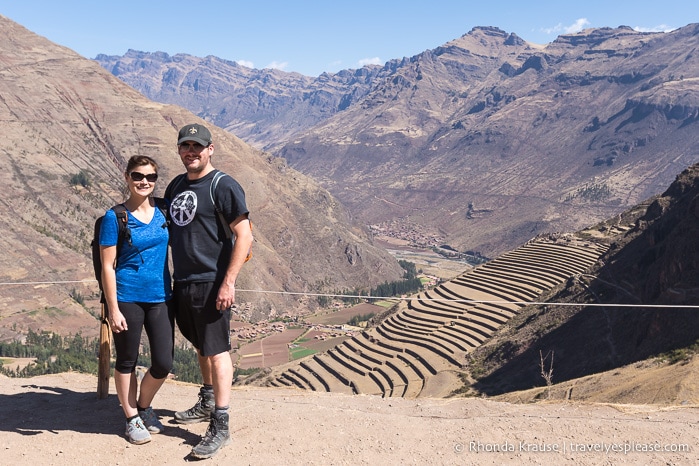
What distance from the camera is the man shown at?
19.7ft

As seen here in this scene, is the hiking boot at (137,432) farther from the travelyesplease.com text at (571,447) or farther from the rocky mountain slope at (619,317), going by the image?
the rocky mountain slope at (619,317)

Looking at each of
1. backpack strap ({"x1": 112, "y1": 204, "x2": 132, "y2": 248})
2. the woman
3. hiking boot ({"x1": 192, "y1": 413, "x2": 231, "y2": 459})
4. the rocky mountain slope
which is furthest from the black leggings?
the rocky mountain slope

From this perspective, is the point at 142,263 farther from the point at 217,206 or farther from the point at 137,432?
the point at 137,432

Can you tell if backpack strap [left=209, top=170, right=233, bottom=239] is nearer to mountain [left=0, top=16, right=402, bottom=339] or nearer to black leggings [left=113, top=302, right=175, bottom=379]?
black leggings [left=113, top=302, right=175, bottom=379]

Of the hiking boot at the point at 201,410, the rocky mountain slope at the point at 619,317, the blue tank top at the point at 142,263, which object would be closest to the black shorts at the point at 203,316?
the blue tank top at the point at 142,263

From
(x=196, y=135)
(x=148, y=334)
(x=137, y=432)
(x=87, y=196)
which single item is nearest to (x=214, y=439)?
(x=137, y=432)

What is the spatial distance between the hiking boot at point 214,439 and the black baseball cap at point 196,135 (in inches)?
123

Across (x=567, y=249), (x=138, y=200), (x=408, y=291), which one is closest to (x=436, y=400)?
(x=138, y=200)

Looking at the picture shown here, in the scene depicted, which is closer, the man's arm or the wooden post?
the man's arm

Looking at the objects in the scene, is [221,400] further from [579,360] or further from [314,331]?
[314,331]

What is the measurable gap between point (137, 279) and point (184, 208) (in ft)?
3.21

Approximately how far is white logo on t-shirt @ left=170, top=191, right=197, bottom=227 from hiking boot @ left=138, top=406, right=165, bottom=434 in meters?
2.55

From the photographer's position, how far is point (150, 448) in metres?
6.41

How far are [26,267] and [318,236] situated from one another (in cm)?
7303
